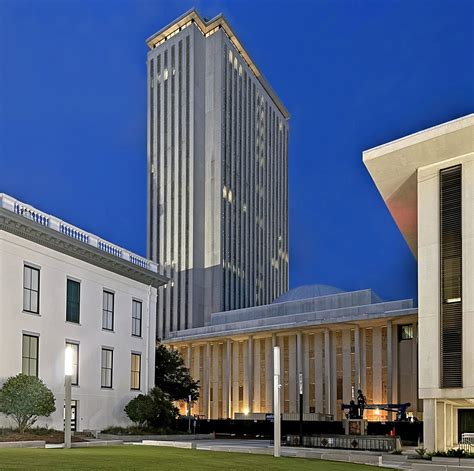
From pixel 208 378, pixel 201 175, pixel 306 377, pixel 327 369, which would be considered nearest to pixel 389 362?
pixel 327 369

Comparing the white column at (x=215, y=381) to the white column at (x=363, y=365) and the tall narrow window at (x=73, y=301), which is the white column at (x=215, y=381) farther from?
the tall narrow window at (x=73, y=301)

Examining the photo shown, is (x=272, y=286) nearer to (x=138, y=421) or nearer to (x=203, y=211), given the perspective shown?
(x=203, y=211)

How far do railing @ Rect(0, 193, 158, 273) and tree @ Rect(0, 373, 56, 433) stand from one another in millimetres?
8698

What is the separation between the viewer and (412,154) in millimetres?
30297

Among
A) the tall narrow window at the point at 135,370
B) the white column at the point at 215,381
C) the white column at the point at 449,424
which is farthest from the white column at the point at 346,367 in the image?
the white column at the point at 449,424

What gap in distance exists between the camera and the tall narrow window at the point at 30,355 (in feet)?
131

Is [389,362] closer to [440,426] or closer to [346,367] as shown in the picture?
[346,367]

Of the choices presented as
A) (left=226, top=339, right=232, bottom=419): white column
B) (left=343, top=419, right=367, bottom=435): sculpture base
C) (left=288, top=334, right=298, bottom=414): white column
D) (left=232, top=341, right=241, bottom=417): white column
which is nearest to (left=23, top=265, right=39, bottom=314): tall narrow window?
(left=343, top=419, right=367, bottom=435): sculpture base

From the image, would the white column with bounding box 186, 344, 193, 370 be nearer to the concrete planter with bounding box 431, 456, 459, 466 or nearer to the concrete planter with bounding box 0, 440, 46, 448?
the concrete planter with bounding box 0, 440, 46, 448

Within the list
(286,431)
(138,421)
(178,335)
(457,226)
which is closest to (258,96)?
(178,335)

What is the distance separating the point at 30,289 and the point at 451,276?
22.7m

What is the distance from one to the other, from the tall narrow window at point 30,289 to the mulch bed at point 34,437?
6.58 metres

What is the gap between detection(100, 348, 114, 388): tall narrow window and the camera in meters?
47.1

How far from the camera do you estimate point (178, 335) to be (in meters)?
84.7
